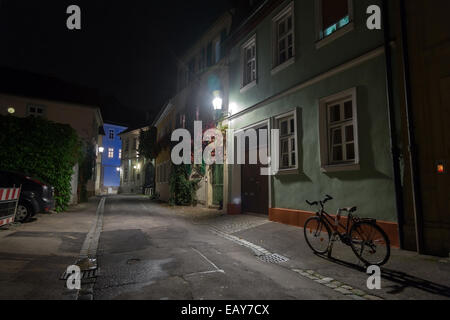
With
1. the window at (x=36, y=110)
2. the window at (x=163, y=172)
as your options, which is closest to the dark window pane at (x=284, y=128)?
the window at (x=163, y=172)

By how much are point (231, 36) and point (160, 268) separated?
36.2 ft

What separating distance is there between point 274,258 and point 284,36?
24.9 ft

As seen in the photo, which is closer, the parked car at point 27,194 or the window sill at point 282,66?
the parked car at point 27,194

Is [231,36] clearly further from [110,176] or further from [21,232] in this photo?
[110,176]

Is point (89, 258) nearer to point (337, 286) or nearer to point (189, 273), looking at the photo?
point (189, 273)

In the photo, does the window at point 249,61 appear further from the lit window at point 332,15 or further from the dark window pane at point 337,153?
the dark window pane at point 337,153

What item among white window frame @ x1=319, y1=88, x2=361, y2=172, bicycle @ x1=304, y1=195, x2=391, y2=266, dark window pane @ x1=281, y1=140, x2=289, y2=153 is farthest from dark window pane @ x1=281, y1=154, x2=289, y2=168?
bicycle @ x1=304, y1=195, x2=391, y2=266

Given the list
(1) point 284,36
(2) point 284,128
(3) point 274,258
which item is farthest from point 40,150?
Result: (3) point 274,258

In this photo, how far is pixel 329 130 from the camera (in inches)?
303

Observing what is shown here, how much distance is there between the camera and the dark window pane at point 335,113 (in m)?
7.56

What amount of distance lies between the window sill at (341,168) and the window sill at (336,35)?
136 inches

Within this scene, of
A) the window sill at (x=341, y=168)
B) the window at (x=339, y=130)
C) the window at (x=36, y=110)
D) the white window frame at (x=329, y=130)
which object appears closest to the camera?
the window sill at (x=341, y=168)
